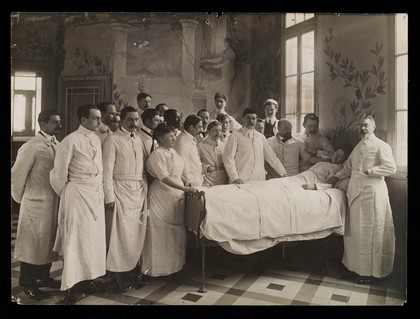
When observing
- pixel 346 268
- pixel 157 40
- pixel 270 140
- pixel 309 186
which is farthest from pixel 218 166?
pixel 346 268

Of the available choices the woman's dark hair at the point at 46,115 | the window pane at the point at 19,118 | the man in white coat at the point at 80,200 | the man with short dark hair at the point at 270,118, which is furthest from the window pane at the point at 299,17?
the window pane at the point at 19,118

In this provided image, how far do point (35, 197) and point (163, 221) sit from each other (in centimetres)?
113

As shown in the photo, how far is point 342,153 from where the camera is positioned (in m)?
4.21

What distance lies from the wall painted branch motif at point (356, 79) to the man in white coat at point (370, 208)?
111 millimetres

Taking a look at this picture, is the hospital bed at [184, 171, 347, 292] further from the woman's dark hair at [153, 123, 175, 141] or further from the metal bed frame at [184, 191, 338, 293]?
the woman's dark hair at [153, 123, 175, 141]

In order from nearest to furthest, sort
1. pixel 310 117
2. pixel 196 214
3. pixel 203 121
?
pixel 196 214
pixel 203 121
pixel 310 117

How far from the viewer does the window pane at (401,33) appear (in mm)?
3883

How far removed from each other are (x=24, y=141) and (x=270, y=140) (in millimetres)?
2250

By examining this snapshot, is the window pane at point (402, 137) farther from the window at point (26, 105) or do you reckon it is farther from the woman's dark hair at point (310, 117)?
the window at point (26, 105)

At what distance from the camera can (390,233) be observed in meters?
4.04


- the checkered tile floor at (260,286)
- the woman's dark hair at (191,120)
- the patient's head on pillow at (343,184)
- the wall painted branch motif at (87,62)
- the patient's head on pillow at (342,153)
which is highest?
the wall painted branch motif at (87,62)

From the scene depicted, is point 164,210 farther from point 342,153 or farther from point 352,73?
point 352,73

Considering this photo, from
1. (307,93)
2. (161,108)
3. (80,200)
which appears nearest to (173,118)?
(161,108)

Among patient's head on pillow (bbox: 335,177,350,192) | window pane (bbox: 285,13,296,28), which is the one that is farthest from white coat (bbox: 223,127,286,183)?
window pane (bbox: 285,13,296,28)
